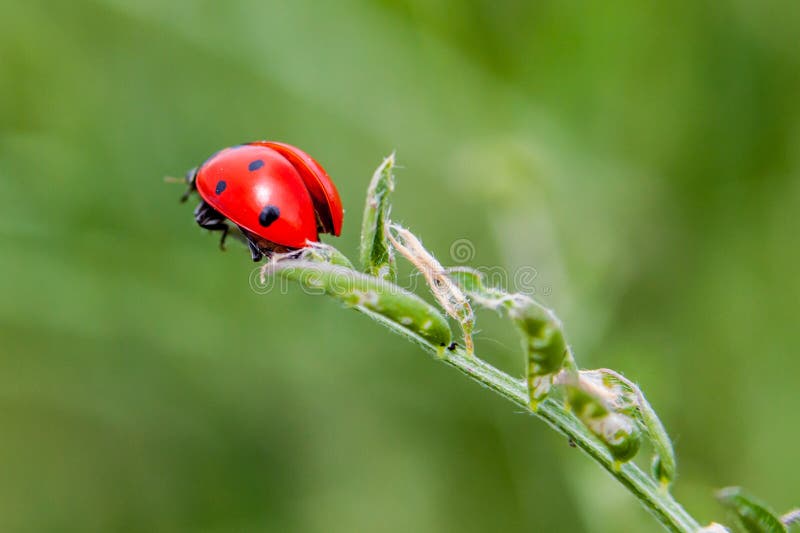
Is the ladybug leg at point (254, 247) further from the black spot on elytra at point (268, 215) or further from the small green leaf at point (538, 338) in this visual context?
the small green leaf at point (538, 338)

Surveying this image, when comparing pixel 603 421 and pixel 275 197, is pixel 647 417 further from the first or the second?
pixel 275 197

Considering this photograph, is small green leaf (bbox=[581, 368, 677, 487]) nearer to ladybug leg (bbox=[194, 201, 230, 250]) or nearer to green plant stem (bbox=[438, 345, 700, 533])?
green plant stem (bbox=[438, 345, 700, 533])

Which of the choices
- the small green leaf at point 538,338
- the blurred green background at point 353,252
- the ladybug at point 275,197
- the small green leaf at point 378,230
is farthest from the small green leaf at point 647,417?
the blurred green background at point 353,252

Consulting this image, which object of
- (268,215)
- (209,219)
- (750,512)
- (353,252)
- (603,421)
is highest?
(353,252)

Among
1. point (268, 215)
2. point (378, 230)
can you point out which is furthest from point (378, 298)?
point (268, 215)

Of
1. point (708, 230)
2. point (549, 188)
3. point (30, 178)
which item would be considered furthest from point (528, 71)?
point (30, 178)

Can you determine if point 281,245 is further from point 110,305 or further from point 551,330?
point 110,305
